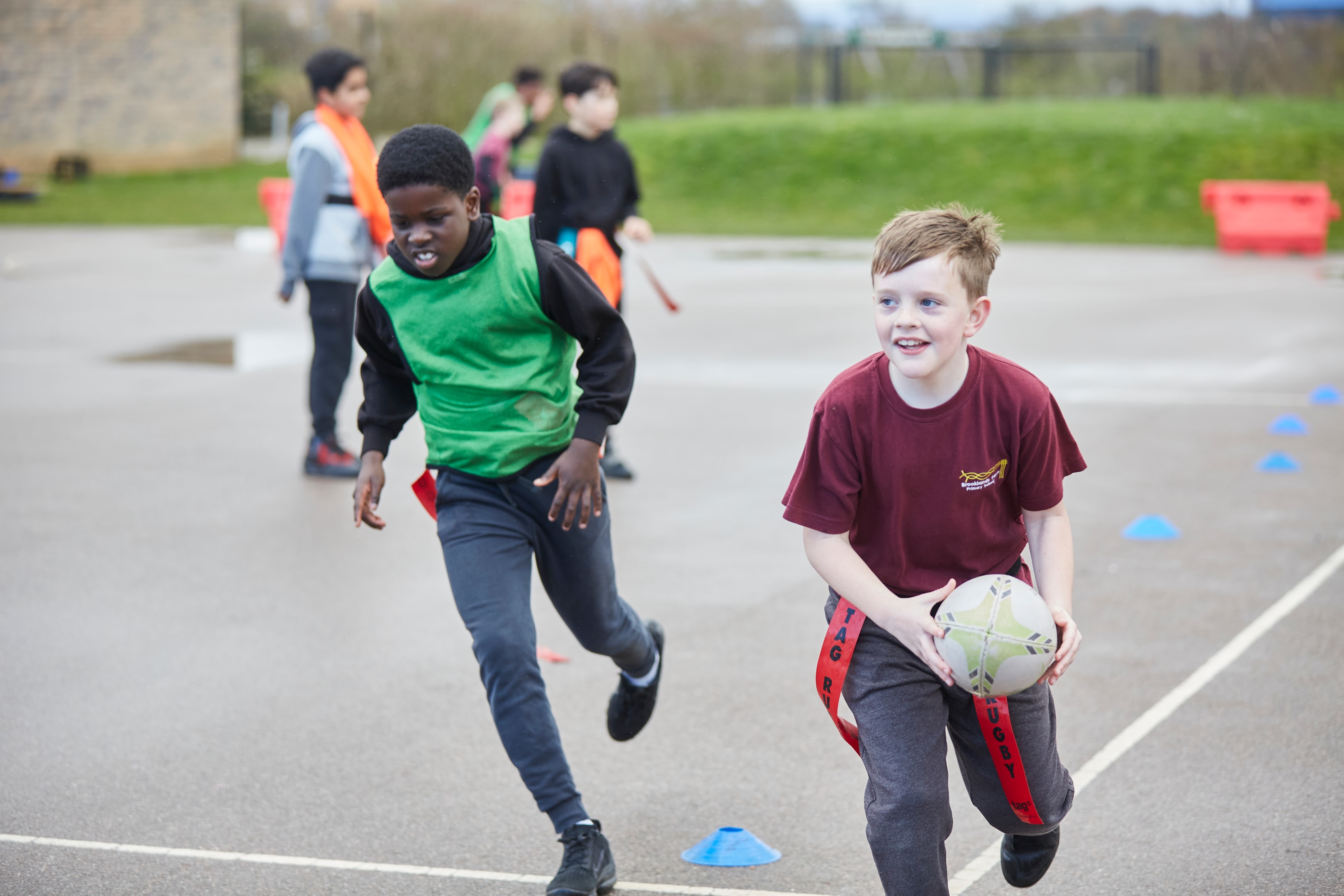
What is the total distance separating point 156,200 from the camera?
99.6 ft

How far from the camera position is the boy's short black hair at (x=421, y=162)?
3.57m

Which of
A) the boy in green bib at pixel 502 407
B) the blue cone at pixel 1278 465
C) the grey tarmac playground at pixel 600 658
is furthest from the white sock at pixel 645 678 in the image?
the blue cone at pixel 1278 465

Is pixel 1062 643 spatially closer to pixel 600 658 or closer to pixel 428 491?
pixel 428 491

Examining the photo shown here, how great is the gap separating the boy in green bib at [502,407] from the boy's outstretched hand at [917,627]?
98 centimetres

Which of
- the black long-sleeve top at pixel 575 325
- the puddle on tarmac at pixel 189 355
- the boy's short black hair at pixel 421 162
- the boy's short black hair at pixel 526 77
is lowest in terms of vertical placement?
the puddle on tarmac at pixel 189 355

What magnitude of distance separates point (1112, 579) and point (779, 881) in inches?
121

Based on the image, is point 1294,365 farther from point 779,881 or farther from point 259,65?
point 259,65

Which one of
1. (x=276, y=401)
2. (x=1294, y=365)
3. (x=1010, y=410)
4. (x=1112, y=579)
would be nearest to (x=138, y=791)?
(x=1010, y=410)

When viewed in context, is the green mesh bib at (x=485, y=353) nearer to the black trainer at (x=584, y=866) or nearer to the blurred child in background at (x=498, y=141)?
the black trainer at (x=584, y=866)

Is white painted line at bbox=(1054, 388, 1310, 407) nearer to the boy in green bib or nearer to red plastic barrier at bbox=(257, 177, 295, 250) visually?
the boy in green bib

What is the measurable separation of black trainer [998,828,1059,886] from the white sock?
4.09 feet

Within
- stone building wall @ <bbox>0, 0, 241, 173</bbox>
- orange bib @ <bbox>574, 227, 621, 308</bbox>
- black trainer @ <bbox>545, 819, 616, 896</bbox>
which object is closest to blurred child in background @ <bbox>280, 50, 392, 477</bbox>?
orange bib @ <bbox>574, 227, 621, 308</bbox>

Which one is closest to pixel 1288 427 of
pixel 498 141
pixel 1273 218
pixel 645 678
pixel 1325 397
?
pixel 1325 397

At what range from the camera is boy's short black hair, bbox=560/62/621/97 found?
7648mm
